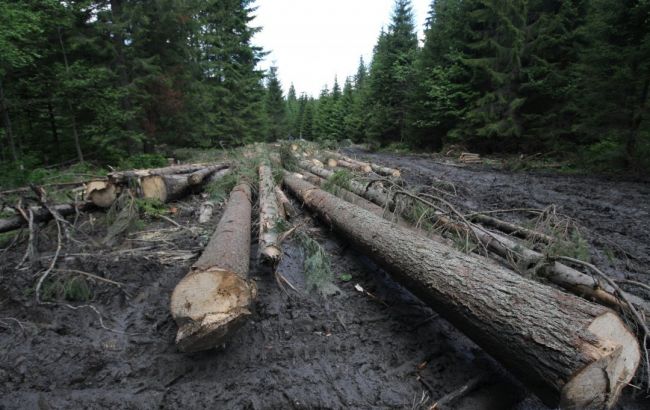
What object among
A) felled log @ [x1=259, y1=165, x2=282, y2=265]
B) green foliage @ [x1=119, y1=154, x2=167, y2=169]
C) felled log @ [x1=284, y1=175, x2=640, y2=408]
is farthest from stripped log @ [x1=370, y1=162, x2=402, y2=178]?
green foliage @ [x1=119, y1=154, x2=167, y2=169]

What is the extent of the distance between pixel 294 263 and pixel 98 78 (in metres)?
9.17

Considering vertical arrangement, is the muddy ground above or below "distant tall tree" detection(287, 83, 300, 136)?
below

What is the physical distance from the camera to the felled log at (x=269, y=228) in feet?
9.21

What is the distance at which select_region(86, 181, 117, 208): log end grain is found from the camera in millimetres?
4527

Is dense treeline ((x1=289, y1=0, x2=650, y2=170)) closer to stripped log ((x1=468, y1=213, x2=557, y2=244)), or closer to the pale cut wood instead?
stripped log ((x1=468, y1=213, x2=557, y2=244))

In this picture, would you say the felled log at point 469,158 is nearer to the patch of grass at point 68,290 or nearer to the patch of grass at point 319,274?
the patch of grass at point 319,274

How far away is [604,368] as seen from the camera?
143cm

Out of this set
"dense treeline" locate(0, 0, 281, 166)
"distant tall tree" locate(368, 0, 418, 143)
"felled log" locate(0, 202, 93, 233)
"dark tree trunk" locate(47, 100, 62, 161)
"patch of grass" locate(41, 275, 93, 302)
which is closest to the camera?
"patch of grass" locate(41, 275, 93, 302)

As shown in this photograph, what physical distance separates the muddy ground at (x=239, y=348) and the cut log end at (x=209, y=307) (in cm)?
27

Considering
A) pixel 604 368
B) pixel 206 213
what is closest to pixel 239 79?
pixel 206 213

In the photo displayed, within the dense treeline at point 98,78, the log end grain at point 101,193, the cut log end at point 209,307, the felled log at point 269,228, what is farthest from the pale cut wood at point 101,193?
the dense treeline at point 98,78

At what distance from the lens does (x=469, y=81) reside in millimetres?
15805

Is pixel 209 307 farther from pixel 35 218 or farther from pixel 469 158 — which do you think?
pixel 469 158

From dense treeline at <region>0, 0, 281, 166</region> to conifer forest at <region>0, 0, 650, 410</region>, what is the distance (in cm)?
8
